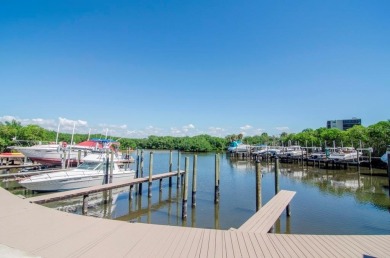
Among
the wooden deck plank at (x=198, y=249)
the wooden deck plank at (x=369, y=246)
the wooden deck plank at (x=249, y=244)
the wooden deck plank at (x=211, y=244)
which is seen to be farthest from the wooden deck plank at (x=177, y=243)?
the wooden deck plank at (x=369, y=246)

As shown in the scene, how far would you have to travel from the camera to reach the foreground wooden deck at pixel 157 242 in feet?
18.0

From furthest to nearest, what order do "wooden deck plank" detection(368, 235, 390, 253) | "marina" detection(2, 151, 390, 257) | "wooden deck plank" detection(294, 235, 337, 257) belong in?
"wooden deck plank" detection(368, 235, 390, 253) → "marina" detection(2, 151, 390, 257) → "wooden deck plank" detection(294, 235, 337, 257)

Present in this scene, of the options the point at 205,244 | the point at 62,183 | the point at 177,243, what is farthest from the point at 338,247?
the point at 62,183

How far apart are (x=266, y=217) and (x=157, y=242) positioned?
427 cm

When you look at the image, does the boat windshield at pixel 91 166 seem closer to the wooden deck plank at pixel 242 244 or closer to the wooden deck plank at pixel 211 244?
the wooden deck plank at pixel 211 244

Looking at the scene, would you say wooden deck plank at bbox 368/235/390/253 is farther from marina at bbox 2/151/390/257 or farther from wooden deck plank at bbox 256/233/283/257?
wooden deck plank at bbox 256/233/283/257

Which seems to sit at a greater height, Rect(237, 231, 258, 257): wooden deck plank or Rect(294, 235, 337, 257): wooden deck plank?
Rect(237, 231, 258, 257): wooden deck plank

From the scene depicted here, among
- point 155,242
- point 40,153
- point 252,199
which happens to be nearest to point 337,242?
point 155,242

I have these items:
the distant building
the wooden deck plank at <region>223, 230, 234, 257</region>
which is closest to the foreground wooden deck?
the wooden deck plank at <region>223, 230, 234, 257</region>

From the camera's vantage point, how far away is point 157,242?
19.8ft

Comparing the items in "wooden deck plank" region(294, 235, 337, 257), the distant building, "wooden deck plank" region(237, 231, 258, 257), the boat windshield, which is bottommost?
"wooden deck plank" region(294, 235, 337, 257)

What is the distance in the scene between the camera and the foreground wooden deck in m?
5.49

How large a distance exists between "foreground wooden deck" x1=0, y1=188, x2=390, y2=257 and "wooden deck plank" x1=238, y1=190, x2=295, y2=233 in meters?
0.51

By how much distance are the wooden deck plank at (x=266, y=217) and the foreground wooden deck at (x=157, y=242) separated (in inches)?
20.0
